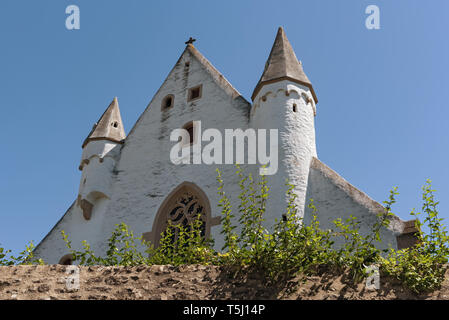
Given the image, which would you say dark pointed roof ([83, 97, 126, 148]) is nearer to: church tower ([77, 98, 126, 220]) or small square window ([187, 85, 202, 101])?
church tower ([77, 98, 126, 220])

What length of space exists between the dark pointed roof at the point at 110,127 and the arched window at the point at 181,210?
13.6 ft

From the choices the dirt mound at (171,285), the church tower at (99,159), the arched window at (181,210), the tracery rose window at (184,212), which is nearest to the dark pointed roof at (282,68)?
the arched window at (181,210)

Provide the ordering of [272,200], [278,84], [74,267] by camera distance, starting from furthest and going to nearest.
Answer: [278,84], [272,200], [74,267]

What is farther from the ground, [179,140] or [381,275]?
[179,140]

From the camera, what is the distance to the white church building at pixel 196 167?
40.4 feet

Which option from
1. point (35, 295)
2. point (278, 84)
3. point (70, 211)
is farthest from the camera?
point (70, 211)

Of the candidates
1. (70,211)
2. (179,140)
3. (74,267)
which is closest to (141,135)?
(179,140)

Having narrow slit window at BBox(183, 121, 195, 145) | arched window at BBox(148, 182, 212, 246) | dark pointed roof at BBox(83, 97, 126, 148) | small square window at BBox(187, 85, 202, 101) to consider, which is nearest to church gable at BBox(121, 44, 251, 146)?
small square window at BBox(187, 85, 202, 101)

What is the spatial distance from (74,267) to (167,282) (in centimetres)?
138

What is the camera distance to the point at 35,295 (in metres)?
6.16

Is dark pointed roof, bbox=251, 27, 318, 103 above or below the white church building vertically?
above

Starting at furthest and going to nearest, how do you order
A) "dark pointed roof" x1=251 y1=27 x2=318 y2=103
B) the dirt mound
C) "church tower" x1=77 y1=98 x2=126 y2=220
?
1. "church tower" x1=77 y1=98 x2=126 y2=220
2. "dark pointed roof" x1=251 y1=27 x2=318 y2=103
3. the dirt mound

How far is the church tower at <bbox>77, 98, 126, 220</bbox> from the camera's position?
52.4ft
